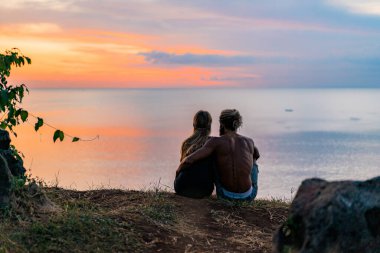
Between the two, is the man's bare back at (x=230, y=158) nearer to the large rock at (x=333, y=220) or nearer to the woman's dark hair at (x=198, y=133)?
the woman's dark hair at (x=198, y=133)

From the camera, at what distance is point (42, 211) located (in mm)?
9000

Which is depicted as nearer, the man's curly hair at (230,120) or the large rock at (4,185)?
the large rock at (4,185)

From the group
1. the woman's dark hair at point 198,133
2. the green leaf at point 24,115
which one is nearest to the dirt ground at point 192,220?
the woman's dark hair at point 198,133

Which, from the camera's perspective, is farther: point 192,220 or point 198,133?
point 198,133

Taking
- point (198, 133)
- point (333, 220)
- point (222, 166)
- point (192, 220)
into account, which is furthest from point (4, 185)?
point (333, 220)

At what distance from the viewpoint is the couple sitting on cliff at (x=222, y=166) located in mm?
11195

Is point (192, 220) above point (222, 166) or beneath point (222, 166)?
beneath

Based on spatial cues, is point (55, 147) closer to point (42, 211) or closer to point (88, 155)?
point (88, 155)

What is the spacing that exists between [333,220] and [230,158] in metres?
5.00

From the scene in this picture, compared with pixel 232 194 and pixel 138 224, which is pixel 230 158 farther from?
pixel 138 224

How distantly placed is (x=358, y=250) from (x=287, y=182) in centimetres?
7687

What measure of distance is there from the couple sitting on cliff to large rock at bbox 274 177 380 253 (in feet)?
14.3

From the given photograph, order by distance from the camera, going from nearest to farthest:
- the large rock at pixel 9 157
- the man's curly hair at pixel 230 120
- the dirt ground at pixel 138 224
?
the dirt ground at pixel 138 224
the large rock at pixel 9 157
the man's curly hair at pixel 230 120

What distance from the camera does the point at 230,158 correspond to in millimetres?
11172
